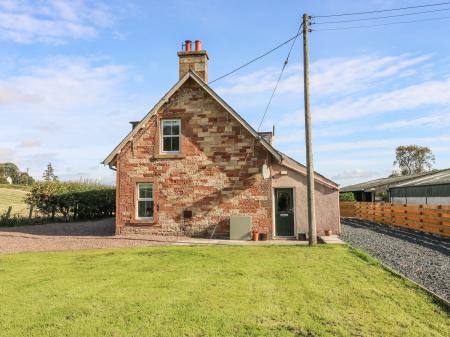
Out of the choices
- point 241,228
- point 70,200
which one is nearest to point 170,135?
point 241,228

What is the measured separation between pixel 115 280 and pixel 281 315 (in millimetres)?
4445

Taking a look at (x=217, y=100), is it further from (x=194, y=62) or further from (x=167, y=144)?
(x=167, y=144)

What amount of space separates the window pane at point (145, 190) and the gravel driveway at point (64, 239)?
1.99 m

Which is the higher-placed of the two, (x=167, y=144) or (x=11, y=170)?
(x=11, y=170)

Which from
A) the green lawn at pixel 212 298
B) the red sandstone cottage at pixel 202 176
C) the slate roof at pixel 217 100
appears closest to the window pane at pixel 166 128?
the red sandstone cottage at pixel 202 176

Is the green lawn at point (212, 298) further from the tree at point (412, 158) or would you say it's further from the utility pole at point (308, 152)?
the tree at point (412, 158)

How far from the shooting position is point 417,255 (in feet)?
42.5

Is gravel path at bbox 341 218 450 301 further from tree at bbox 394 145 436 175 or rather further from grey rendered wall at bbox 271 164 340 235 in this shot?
tree at bbox 394 145 436 175

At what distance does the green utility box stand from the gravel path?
432cm

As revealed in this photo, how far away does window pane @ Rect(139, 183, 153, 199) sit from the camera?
1909cm

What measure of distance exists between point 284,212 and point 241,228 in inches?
90.8

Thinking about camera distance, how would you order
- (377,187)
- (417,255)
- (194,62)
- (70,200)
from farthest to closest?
(377,187) < (70,200) < (194,62) < (417,255)

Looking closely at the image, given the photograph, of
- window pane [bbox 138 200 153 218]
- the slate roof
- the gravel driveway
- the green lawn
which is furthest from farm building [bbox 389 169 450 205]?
the gravel driveway

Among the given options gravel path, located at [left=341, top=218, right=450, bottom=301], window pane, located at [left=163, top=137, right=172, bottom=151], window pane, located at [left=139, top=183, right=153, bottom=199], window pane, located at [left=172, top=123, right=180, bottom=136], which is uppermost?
window pane, located at [left=172, top=123, right=180, bottom=136]
